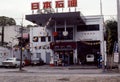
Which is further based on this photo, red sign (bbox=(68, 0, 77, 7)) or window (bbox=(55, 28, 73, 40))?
window (bbox=(55, 28, 73, 40))

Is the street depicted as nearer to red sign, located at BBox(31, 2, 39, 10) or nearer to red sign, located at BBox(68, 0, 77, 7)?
red sign, located at BBox(68, 0, 77, 7)

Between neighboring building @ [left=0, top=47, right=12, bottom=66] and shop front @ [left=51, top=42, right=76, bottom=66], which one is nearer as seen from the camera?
neighboring building @ [left=0, top=47, right=12, bottom=66]

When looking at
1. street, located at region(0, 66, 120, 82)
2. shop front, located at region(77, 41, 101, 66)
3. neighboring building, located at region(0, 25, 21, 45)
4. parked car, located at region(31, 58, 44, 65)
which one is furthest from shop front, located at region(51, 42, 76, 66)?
street, located at region(0, 66, 120, 82)

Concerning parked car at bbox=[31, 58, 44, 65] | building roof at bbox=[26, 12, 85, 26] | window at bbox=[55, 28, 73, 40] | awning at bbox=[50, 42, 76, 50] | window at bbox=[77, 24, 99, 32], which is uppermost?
building roof at bbox=[26, 12, 85, 26]

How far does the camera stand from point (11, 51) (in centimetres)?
6425

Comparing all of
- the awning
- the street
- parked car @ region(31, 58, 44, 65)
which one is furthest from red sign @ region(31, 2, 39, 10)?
the street

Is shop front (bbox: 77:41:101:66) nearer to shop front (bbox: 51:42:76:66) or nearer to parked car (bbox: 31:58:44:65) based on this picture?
→ shop front (bbox: 51:42:76:66)

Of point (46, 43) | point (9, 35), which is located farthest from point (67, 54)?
point (9, 35)

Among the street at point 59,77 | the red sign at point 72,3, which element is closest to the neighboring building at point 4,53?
the red sign at point 72,3

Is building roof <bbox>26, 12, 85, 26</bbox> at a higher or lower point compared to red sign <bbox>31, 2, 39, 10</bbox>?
lower

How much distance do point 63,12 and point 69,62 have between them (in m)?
11.2

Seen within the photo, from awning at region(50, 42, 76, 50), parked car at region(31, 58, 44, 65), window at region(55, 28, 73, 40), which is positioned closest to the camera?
parked car at region(31, 58, 44, 65)

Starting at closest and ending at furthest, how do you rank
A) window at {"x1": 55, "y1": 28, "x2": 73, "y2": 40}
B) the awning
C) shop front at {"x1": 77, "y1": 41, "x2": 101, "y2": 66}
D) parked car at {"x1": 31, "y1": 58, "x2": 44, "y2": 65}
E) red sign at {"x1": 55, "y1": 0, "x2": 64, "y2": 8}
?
red sign at {"x1": 55, "y1": 0, "x2": 64, "y2": 8}
parked car at {"x1": 31, "y1": 58, "x2": 44, "y2": 65}
the awning
shop front at {"x1": 77, "y1": 41, "x2": 101, "y2": 66}
window at {"x1": 55, "y1": 28, "x2": 73, "y2": 40}

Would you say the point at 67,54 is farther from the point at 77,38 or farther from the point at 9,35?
the point at 9,35
